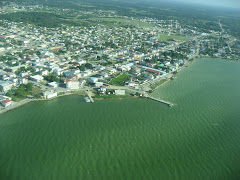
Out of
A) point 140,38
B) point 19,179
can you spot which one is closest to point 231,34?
point 140,38

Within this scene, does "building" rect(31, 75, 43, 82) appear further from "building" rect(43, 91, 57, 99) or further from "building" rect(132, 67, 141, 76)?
"building" rect(132, 67, 141, 76)

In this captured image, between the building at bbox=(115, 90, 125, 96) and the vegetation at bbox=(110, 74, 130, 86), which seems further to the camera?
the vegetation at bbox=(110, 74, 130, 86)

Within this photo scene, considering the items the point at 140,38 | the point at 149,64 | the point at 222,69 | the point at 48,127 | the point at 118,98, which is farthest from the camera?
the point at 140,38

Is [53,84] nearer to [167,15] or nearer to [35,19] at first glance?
[35,19]

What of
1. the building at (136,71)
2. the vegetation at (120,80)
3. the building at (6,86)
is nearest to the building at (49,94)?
the building at (6,86)

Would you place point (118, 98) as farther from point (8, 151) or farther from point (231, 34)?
point (231, 34)

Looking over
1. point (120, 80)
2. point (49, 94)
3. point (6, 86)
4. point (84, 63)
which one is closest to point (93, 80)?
point (120, 80)

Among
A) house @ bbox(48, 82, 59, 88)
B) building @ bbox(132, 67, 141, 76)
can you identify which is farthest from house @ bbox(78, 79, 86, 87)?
building @ bbox(132, 67, 141, 76)

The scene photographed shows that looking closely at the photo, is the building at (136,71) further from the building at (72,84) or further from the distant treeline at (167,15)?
the distant treeline at (167,15)
